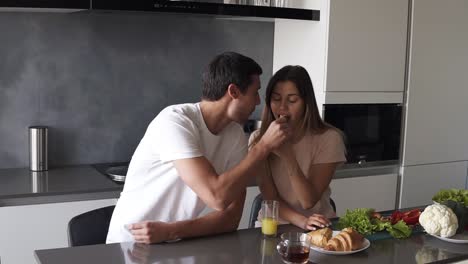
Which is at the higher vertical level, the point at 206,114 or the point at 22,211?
the point at 206,114

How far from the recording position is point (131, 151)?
343cm

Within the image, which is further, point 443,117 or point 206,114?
point 443,117

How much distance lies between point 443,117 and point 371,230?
6.59 ft

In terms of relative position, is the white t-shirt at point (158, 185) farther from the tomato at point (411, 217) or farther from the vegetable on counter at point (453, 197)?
the vegetable on counter at point (453, 197)

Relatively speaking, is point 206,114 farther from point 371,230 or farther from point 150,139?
point 371,230

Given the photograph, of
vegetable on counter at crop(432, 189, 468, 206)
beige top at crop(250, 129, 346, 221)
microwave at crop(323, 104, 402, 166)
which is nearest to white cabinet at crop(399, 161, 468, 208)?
microwave at crop(323, 104, 402, 166)

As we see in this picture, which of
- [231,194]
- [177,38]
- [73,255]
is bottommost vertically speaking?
[73,255]

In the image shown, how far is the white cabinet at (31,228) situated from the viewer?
8.54 feet

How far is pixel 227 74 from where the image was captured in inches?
82.7

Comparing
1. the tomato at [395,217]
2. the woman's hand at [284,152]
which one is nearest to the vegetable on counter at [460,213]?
the tomato at [395,217]

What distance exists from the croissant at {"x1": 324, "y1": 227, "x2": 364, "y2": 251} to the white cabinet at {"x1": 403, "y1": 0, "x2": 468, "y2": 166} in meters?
1.94

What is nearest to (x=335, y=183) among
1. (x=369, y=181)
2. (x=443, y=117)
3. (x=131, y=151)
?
(x=369, y=181)

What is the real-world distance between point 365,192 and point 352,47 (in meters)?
0.86

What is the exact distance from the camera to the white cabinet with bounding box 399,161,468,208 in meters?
3.75
